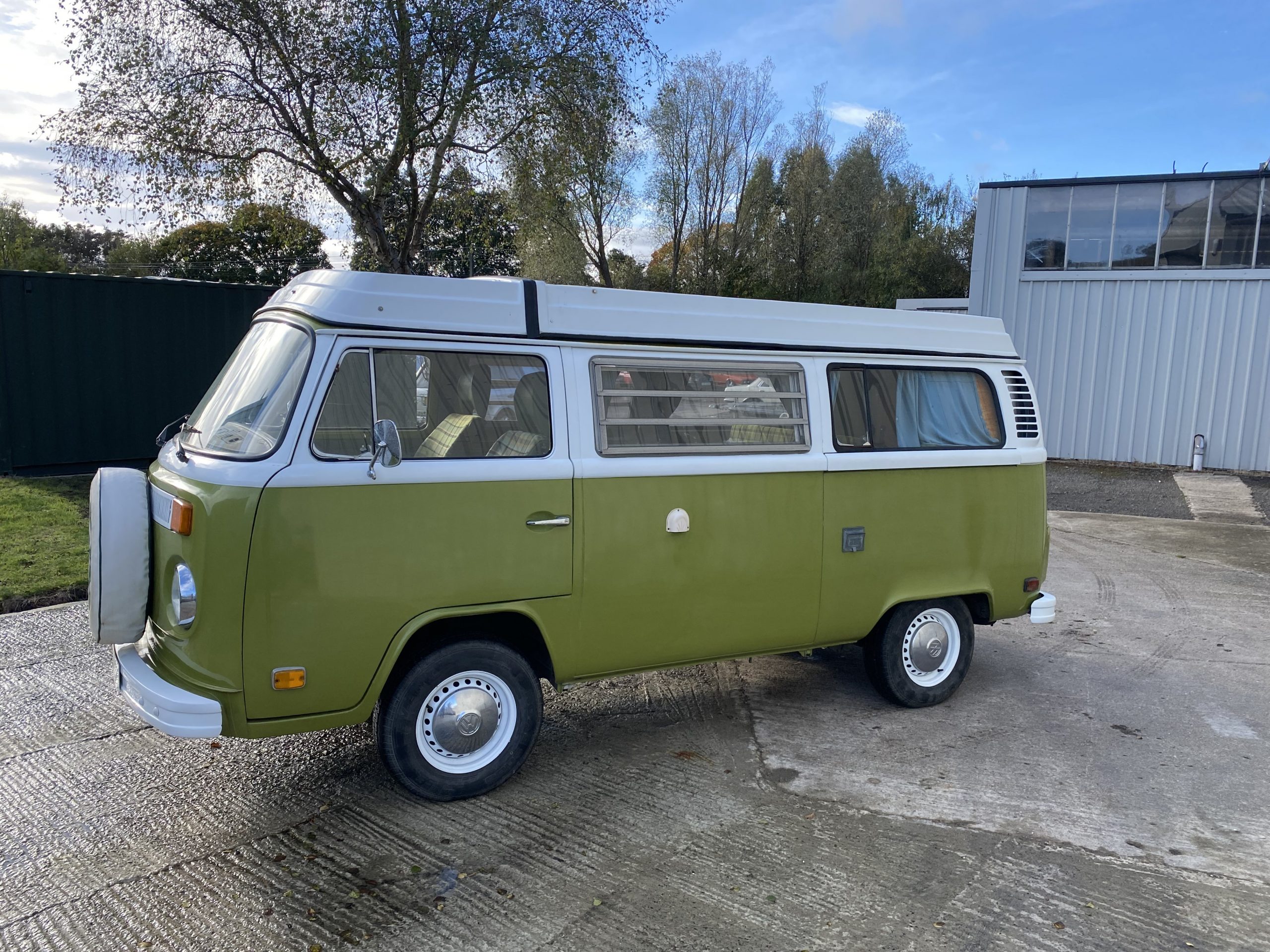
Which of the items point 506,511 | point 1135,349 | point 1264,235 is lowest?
point 506,511

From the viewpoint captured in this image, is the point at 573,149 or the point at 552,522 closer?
the point at 552,522

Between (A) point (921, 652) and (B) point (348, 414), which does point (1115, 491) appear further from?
(B) point (348, 414)

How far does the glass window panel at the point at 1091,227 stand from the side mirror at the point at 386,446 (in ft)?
61.6

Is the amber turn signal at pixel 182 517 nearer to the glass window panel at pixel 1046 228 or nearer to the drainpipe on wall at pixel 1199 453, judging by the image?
the glass window panel at pixel 1046 228

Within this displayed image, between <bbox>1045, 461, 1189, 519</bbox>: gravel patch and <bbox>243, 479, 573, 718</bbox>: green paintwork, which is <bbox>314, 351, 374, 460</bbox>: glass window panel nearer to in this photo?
<bbox>243, 479, 573, 718</bbox>: green paintwork

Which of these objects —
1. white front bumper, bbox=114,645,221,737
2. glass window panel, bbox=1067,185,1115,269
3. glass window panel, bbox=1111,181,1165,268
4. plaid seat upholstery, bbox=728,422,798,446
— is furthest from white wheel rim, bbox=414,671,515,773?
glass window panel, bbox=1111,181,1165,268

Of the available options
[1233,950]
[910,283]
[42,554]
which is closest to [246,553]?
[1233,950]

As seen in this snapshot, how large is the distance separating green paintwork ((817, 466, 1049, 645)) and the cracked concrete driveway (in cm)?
71

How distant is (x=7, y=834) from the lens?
389cm

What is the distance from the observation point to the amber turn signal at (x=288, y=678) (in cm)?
372

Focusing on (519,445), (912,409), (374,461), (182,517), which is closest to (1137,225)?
(912,409)

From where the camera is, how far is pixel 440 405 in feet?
13.4

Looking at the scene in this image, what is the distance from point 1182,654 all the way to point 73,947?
7.21m

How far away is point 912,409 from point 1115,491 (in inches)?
483
